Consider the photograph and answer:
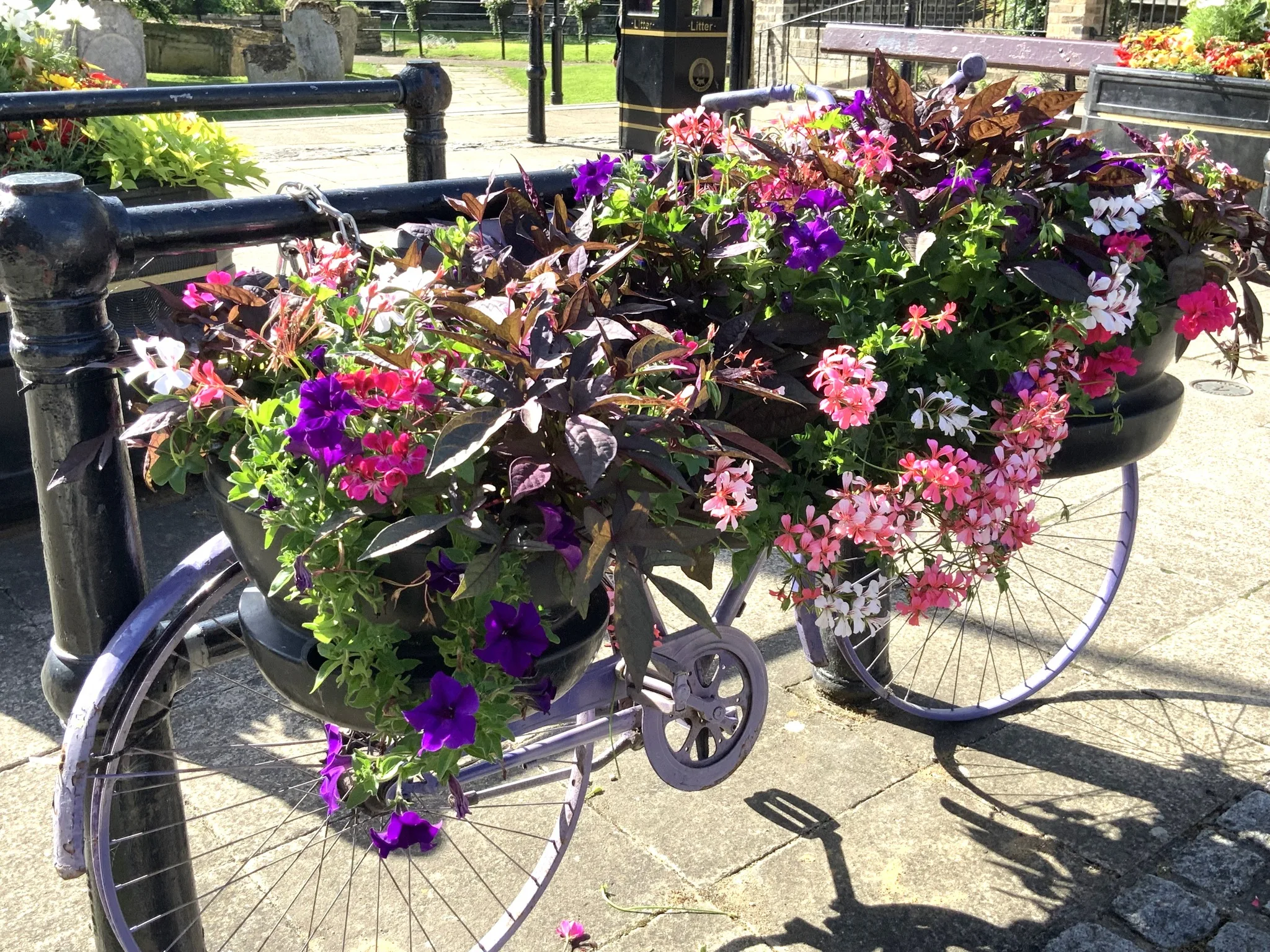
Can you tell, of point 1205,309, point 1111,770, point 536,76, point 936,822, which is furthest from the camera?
point 536,76

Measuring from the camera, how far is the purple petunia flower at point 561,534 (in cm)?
155

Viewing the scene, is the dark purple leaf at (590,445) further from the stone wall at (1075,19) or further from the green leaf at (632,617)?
the stone wall at (1075,19)

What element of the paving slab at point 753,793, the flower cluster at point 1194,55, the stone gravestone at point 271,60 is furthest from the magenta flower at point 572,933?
the stone gravestone at point 271,60

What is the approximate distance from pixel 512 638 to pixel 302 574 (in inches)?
11.1

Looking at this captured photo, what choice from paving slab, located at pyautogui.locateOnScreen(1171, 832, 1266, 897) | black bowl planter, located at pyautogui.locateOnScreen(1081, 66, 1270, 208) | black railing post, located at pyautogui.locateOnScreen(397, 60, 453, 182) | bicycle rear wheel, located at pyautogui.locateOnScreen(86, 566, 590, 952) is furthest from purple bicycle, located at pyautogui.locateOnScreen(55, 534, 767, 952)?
black bowl planter, located at pyautogui.locateOnScreen(1081, 66, 1270, 208)

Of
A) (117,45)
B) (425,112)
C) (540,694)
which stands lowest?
(540,694)

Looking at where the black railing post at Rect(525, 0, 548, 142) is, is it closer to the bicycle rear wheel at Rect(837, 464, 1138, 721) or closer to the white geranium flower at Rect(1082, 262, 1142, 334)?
the bicycle rear wheel at Rect(837, 464, 1138, 721)

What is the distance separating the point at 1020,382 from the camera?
83.2 inches

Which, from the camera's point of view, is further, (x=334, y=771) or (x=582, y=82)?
(x=582, y=82)

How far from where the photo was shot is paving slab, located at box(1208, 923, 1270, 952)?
2.56 m

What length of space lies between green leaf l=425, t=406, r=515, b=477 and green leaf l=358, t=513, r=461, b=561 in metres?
0.06

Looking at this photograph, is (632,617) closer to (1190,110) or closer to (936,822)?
(936,822)

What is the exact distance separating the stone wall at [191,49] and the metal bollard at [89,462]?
Answer: 23586 millimetres

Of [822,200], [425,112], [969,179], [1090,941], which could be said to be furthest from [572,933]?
[425,112]
